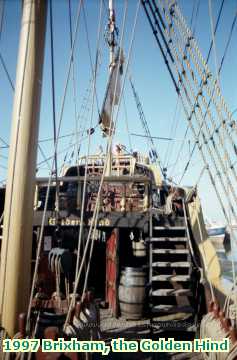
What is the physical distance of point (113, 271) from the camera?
695 cm

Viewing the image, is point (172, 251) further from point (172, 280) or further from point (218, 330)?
point (218, 330)

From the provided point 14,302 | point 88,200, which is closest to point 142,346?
point 14,302

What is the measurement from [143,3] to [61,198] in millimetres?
5688

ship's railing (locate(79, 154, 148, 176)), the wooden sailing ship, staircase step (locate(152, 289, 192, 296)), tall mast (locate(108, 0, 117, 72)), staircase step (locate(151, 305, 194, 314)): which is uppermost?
tall mast (locate(108, 0, 117, 72))

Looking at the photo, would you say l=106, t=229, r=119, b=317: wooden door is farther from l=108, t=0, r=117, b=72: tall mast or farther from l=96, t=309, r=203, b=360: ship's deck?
l=108, t=0, r=117, b=72: tall mast

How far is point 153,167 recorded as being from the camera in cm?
1349

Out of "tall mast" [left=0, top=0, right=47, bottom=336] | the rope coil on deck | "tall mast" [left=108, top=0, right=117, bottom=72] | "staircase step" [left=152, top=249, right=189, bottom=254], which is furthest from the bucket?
"tall mast" [left=108, top=0, right=117, bottom=72]

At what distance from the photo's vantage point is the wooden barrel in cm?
616

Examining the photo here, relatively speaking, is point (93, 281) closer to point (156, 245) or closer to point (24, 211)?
point (156, 245)

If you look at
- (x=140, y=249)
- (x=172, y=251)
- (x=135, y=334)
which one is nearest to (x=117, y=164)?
(x=140, y=249)

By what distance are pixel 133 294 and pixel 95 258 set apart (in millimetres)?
3849

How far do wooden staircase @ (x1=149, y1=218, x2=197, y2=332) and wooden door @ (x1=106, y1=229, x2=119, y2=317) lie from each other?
0.91 metres

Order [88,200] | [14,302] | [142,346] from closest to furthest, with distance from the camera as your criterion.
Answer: [14,302]
[142,346]
[88,200]

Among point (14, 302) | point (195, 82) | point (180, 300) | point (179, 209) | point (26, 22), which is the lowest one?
point (180, 300)
